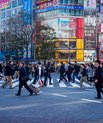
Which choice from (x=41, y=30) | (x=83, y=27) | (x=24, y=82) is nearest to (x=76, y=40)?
(x=83, y=27)

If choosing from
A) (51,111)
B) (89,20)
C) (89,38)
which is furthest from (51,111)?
(89,20)

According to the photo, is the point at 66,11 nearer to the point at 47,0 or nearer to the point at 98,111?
the point at 47,0

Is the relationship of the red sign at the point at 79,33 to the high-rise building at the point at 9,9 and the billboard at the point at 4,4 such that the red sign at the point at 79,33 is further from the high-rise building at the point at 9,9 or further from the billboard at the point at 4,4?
the billboard at the point at 4,4

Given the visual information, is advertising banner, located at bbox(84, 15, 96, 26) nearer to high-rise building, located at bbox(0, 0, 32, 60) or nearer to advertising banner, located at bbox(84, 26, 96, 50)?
advertising banner, located at bbox(84, 26, 96, 50)

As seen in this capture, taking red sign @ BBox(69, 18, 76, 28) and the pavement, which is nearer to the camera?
the pavement

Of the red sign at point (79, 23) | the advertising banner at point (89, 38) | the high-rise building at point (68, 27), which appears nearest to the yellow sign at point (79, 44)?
the high-rise building at point (68, 27)

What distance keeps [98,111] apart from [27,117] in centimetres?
238

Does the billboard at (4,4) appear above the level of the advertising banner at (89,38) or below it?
above

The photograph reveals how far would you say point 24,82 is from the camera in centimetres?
1683

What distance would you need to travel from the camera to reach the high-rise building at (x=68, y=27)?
3105 inches

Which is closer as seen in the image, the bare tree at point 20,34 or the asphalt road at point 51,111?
the asphalt road at point 51,111

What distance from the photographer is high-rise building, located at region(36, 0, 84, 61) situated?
259 ft

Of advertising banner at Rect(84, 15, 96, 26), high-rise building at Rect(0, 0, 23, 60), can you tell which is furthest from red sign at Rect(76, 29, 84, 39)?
high-rise building at Rect(0, 0, 23, 60)

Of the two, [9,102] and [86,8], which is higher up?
[86,8]
